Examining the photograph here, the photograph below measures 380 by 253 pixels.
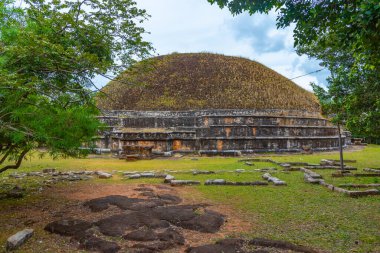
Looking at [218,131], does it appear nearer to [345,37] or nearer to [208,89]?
[208,89]

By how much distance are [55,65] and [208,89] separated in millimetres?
23243

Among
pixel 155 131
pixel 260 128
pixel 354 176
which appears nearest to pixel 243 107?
pixel 260 128

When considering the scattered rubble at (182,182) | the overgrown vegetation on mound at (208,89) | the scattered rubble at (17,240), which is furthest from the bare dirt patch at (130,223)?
the overgrown vegetation on mound at (208,89)

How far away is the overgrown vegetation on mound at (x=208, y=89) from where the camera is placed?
2753 cm

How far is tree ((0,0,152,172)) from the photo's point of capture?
5879 mm

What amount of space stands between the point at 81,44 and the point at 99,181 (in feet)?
18.4

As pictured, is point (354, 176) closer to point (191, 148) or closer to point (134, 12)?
point (134, 12)

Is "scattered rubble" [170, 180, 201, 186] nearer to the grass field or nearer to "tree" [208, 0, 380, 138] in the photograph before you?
the grass field

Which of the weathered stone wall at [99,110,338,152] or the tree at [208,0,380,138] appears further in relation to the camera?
the weathered stone wall at [99,110,338,152]

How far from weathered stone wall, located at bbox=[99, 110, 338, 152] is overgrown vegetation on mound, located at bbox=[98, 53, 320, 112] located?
4.82 feet

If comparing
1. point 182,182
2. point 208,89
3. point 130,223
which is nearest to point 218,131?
point 208,89

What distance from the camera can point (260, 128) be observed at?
2391 centimetres

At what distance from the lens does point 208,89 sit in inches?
1148

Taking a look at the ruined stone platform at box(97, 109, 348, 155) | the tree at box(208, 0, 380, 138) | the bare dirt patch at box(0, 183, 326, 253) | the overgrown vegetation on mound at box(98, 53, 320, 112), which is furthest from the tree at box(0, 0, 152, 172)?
the overgrown vegetation on mound at box(98, 53, 320, 112)
